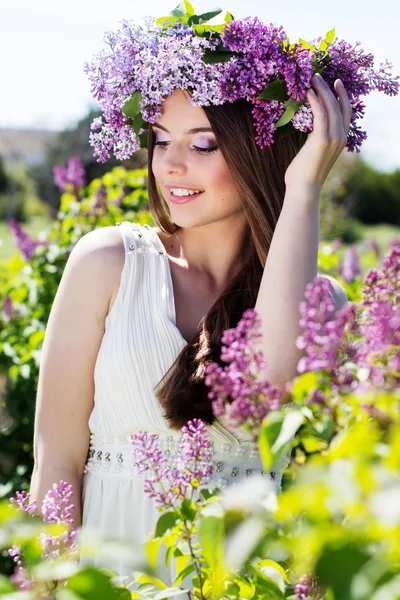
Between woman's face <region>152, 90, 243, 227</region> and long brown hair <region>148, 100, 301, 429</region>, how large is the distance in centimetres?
3

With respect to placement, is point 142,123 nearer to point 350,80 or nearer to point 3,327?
point 350,80

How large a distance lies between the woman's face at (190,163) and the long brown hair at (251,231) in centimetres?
3

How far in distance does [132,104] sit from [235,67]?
37 cm

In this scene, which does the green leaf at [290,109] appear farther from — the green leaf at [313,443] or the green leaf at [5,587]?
the green leaf at [5,587]

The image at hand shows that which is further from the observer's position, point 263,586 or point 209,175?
point 209,175

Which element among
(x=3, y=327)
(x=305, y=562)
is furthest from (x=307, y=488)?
(x=3, y=327)

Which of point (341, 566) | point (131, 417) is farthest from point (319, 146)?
point (341, 566)

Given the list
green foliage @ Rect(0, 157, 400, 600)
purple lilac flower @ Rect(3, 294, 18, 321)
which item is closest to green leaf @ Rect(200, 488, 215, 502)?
green foliage @ Rect(0, 157, 400, 600)

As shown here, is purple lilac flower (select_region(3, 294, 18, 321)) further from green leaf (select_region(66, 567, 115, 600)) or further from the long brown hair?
green leaf (select_region(66, 567, 115, 600))

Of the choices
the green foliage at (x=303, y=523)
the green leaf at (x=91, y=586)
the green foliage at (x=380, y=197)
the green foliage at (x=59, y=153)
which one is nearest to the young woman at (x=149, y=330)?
the green foliage at (x=303, y=523)

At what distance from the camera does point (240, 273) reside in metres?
2.73

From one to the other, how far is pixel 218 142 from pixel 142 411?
0.86 metres

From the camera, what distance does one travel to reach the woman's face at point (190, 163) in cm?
250

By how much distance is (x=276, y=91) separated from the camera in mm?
2387
